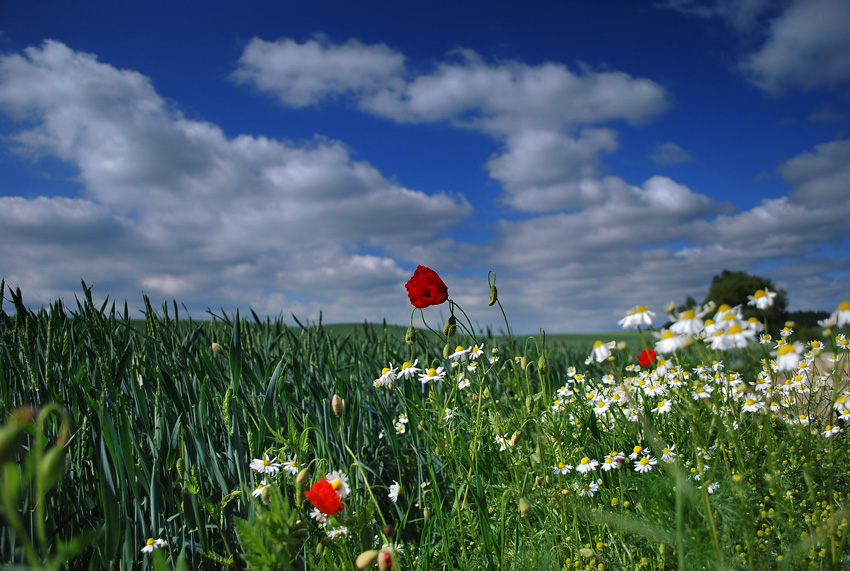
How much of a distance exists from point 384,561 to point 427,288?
5.32 feet

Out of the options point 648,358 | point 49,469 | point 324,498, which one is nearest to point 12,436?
point 49,469

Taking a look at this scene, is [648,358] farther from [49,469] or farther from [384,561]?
[49,469]

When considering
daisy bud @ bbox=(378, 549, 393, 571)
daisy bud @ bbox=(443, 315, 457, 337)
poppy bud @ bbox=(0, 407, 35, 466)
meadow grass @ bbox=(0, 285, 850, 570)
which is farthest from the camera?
daisy bud @ bbox=(443, 315, 457, 337)

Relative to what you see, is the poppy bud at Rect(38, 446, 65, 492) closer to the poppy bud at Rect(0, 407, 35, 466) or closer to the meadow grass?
the poppy bud at Rect(0, 407, 35, 466)

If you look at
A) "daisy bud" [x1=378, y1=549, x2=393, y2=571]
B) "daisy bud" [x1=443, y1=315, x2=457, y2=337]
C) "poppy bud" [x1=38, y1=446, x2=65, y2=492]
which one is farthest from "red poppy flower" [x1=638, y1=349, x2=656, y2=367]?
"poppy bud" [x1=38, y1=446, x2=65, y2=492]

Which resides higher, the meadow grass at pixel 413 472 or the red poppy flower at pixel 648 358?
the red poppy flower at pixel 648 358

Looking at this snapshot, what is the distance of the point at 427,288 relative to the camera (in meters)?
2.92

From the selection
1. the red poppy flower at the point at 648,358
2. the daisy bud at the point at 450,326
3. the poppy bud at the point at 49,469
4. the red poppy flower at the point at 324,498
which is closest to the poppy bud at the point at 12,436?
the poppy bud at the point at 49,469

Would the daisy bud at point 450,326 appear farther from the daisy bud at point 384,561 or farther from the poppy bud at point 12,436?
the poppy bud at point 12,436

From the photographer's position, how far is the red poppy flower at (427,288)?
291 cm

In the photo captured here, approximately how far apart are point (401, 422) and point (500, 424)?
132cm

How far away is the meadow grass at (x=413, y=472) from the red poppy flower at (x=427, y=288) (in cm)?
25

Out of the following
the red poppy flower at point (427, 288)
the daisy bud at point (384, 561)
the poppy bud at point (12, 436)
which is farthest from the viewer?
the red poppy flower at point (427, 288)

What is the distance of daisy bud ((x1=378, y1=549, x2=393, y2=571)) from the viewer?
1493mm
